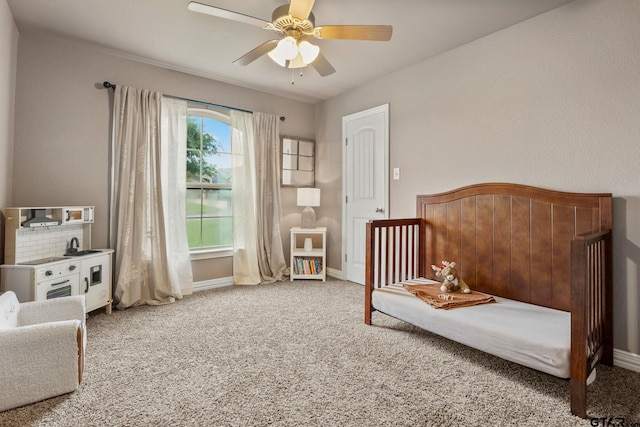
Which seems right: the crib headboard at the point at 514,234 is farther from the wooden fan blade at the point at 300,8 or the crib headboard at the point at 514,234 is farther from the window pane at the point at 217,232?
the window pane at the point at 217,232

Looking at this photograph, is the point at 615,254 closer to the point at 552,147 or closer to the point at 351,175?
the point at 552,147

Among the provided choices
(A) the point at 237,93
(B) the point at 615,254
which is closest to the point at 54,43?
(A) the point at 237,93

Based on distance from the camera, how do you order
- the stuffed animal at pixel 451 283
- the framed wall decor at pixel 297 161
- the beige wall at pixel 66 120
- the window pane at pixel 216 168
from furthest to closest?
the framed wall decor at pixel 297 161 → the window pane at pixel 216 168 → the beige wall at pixel 66 120 → the stuffed animal at pixel 451 283

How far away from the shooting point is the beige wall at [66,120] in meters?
2.63

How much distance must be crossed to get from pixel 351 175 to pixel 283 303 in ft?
5.84

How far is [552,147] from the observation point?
2.27 metres

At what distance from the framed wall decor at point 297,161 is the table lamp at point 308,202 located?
330mm

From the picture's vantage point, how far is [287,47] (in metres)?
2.06

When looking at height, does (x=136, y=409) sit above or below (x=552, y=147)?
below

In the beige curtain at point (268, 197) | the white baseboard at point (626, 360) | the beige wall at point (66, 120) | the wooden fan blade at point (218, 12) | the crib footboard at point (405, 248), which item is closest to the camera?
the wooden fan blade at point (218, 12)

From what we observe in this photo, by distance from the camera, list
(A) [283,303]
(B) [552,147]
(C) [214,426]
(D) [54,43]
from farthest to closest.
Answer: (A) [283,303]
(D) [54,43]
(B) [552,147]
(C) [214,426]

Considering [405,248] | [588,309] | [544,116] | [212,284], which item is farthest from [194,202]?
[588,309]

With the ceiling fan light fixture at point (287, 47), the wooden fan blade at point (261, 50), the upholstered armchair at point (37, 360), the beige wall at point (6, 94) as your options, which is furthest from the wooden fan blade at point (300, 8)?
the upholstered armchair at point (37, 360)

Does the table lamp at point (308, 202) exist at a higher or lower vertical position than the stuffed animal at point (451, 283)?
higher
